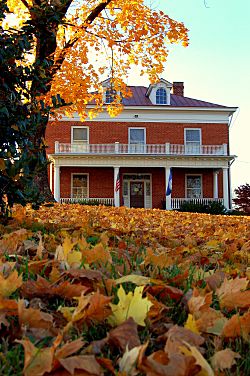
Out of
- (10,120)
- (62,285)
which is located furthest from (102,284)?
(10,120)

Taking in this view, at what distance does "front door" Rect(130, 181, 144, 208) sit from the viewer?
28.7 m

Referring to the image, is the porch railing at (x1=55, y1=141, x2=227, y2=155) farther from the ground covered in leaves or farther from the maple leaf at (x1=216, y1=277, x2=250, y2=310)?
the maple leaf at (x1=216, y1=277, x2=250, y2=310)

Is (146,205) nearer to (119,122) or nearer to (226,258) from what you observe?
(119,122)

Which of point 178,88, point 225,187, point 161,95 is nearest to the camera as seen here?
point 225,187

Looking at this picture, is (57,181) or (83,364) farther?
(57,181)

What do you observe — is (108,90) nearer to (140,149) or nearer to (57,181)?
(140,149)

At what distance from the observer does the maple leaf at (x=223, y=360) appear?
3.79 feet

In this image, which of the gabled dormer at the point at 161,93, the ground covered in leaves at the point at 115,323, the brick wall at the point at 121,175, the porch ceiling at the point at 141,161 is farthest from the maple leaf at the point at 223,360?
the gabled dormer at the point at 161,93

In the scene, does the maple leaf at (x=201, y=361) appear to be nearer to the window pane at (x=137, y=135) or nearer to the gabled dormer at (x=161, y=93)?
the window pane at (x=137, y=135)

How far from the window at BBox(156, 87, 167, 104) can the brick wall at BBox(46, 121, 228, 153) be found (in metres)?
1.74

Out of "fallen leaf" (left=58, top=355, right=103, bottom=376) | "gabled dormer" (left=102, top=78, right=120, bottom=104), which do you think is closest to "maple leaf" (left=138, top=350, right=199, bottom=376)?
"fallen leaf" (left=58, top=355, right=103, bottom=376)

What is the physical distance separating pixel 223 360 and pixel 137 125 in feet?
92.8

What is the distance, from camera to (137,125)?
29047mm

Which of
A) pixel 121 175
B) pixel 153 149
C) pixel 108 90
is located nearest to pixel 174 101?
pixel 153 149
